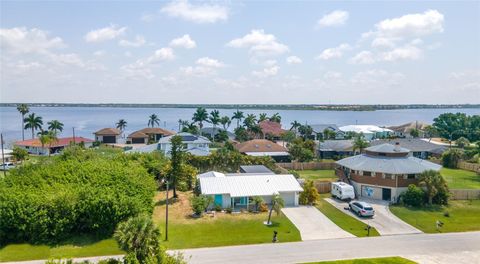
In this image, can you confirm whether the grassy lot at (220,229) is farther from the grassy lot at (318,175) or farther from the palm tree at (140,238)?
the grassy lot at (318,175)

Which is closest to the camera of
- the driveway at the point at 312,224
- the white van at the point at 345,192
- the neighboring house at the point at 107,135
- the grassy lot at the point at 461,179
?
the driveway at the point at 312,224

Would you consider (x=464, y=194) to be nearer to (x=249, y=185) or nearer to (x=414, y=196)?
(x=414, y=196)

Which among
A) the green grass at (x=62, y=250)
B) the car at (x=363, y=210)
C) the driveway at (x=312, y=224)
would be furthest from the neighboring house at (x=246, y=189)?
the green grass at (x=62, y=250)

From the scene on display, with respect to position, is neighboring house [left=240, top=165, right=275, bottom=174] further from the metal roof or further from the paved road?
the paved road

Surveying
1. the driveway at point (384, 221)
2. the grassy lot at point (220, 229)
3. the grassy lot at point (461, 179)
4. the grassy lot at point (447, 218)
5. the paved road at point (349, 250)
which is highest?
the grassy lot at point (461, 179)

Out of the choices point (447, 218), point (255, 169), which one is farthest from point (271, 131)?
point (447, 218)

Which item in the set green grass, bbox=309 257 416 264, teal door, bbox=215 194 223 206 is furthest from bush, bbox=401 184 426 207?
teal door, bbox=215 194 223 206

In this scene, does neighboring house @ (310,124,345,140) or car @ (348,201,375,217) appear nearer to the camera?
car @ (348,201,375,217)
